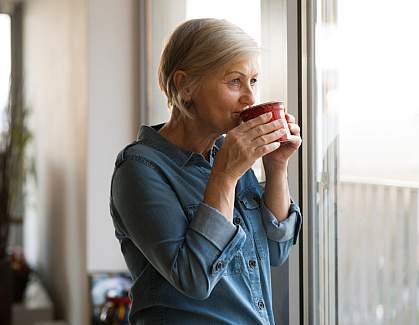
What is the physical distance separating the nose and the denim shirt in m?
0.14

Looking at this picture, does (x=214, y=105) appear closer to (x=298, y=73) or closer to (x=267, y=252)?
(x=267, y=252)

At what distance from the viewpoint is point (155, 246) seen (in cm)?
125

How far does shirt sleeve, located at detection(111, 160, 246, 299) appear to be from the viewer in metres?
1.23

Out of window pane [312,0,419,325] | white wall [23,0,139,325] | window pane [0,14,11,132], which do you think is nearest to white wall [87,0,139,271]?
white wall [23,0,139,325]

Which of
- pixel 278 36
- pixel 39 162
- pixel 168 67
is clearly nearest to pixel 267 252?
pixel 168 67

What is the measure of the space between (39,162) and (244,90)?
14.5 ft

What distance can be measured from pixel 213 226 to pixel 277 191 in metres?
0.21

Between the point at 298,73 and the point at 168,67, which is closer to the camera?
the point at 168,67

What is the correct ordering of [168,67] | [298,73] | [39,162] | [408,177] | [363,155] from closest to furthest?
[168,67] → [408,177] → [363,155] → [298,73] → [39,162]

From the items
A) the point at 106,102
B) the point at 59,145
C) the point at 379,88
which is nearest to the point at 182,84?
the point at 379,88

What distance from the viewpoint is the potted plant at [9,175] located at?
163 inches

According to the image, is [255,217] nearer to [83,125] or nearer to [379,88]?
[379,88]

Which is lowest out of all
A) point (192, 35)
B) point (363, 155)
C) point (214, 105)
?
point (363, 155)

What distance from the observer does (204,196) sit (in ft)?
4.19
